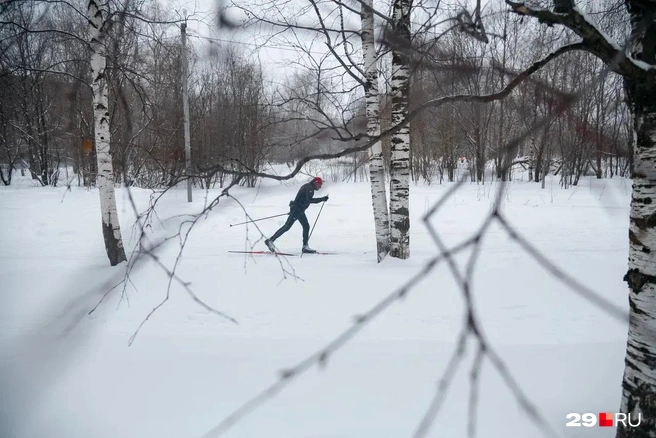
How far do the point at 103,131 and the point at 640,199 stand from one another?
21.0 ft

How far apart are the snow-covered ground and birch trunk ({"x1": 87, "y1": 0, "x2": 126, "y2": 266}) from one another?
0.71m

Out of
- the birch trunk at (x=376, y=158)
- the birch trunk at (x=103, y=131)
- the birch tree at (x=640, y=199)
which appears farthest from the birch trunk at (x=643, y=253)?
the birch trunk at (x=103, y=131)

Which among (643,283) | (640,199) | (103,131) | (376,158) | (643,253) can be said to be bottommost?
(643,283)

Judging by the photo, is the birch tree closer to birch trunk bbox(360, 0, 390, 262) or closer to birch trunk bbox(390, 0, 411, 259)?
birch trunk bbox(390, 0, 411, 259)

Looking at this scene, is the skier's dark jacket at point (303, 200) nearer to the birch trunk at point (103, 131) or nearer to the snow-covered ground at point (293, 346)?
the snow-covered ground at point (293, 346)

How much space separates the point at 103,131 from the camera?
5.93 meters

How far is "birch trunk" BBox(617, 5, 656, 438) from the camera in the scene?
1.35 m

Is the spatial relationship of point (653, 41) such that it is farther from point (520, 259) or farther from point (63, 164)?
point (63, 164)

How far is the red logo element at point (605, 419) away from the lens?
2.22 meters

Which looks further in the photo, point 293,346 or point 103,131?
point 103,131

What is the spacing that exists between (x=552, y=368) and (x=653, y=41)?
7.46 ft

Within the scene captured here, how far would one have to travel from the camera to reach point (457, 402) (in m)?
2.45

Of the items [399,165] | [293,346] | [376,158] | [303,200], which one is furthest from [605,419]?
[303,200]

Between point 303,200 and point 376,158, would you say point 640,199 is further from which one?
point 303,200
